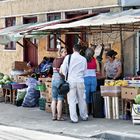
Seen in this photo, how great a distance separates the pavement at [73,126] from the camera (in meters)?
11.3

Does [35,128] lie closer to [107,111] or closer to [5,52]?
[107,111]

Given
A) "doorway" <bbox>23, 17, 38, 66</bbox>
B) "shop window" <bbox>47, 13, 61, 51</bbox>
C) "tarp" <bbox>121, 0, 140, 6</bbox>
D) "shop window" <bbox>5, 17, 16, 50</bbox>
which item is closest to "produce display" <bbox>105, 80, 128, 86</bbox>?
"tarp" <bbox>121, 0, 140, 6</bbox>

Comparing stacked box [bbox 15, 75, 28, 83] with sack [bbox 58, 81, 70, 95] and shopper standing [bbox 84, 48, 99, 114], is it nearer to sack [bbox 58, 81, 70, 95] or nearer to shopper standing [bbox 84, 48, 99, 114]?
shopper standing [bbox 84, 48, 99, 114]

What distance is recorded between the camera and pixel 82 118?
13352mm

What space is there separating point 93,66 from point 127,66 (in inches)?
76.8

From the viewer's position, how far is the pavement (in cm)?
1134

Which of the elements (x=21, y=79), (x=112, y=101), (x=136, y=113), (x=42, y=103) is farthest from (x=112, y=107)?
(x=21, y=79)

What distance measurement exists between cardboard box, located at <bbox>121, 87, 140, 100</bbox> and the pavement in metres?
0.60

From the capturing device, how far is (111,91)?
43.6 feet

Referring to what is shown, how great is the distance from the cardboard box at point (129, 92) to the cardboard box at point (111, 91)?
0.55ft

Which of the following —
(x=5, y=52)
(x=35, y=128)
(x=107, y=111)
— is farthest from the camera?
(x=5, y=52)

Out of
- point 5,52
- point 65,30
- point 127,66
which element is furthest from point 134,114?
point 5,52

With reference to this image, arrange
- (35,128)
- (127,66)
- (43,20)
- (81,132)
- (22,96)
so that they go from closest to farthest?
(81,132), (35,128), (127,66), (22,96), (43,20)

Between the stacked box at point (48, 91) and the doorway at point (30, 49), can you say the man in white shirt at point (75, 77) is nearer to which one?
the stacked box at point (48, 91)
